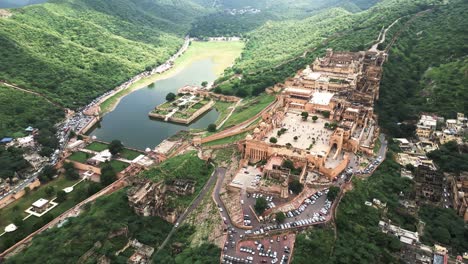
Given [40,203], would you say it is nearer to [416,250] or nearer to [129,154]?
[129,154]

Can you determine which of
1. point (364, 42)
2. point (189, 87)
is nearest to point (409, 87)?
point (364, 42)

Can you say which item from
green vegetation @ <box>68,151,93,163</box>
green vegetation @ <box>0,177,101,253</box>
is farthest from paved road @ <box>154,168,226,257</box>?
green vegetation @ <box>68,151,93,163</box>

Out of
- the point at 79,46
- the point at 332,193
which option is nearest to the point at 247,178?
the point at 332,193

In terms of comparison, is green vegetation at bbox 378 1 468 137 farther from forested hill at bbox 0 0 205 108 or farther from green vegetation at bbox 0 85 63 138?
forested hill at bbox 0 0 205 108

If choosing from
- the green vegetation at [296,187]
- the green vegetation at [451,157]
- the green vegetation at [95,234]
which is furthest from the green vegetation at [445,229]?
the green vegetation at [95,234]

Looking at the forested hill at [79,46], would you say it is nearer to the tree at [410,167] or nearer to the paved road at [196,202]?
the paved road at [196,202]

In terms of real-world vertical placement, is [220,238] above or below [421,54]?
below

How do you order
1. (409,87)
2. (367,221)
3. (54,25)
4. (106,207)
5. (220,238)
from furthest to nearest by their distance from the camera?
(54,25)
(409,87)
(106,207)
(367,221)
(220,238)

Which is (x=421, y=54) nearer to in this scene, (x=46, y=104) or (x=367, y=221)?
(x=367, y=221)
